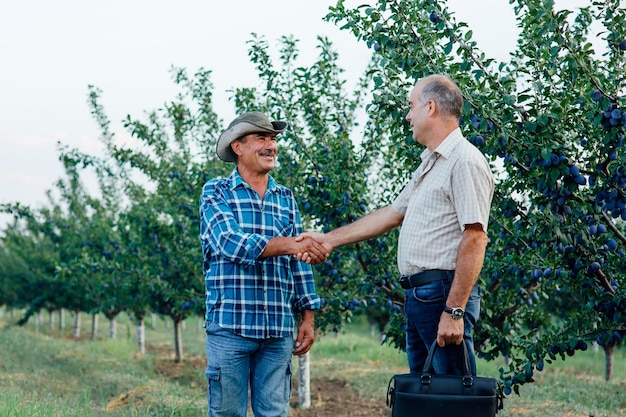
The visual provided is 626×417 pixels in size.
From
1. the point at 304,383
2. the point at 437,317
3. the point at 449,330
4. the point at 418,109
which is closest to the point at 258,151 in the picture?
the point at 418,109

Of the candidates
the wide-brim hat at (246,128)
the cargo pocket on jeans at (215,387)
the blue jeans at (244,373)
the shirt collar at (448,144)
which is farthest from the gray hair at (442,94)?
the cargo pocket on jeans at (215,387)

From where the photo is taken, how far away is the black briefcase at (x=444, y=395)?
285 cm

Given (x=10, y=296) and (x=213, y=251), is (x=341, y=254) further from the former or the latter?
(x=10, y=296)

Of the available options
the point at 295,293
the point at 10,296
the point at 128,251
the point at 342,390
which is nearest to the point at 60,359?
the point at 128,251

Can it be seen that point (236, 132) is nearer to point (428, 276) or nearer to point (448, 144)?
point (448, 144)

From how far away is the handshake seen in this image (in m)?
3.54

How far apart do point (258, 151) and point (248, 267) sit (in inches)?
24.8

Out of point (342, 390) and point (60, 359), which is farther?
point (60, 359)

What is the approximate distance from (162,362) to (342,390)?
6289 millimetres

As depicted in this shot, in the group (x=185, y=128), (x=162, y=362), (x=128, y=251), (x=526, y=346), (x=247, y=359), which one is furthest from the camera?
(x=162, y=362)

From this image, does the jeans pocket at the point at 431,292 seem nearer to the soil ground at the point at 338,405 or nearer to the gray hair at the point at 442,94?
the gray hair at the point at 442,94

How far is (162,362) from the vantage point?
592 inches

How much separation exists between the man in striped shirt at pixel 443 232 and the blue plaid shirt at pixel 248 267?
0.68m

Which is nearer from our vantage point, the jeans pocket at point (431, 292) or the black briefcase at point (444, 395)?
the black briefcase at point (444, 395)
